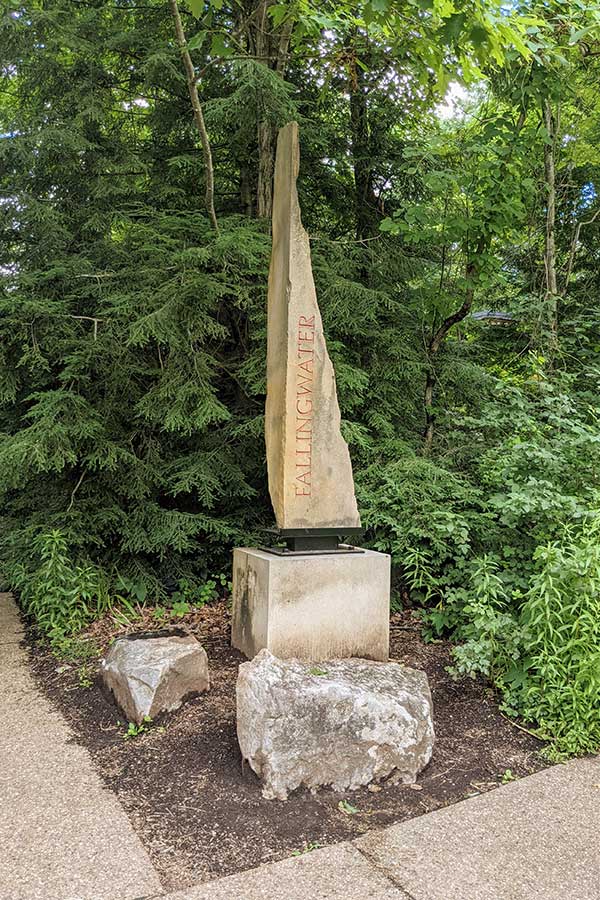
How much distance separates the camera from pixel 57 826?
7.51 ft

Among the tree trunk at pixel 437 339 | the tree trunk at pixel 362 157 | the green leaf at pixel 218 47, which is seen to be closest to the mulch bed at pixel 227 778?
the tree trunk at pixel 437 339

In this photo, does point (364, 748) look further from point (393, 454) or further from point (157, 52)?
point (157, 52)

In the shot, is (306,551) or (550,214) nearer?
(306,551)

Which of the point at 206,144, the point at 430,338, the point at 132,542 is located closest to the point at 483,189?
the point at 430,338

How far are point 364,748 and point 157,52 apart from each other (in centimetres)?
535

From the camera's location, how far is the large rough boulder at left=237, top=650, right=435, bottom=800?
Answer: 8.33 feet

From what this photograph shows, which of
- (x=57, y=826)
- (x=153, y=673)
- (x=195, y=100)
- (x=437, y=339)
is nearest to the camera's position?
(x=57, y=826)

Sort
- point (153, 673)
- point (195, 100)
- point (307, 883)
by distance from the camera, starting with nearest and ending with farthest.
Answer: point (307, 883) < point (153, 673) < point (195, 100)

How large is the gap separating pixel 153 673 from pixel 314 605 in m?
0.90

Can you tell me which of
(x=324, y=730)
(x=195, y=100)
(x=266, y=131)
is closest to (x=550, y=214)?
(x=266, y=131)

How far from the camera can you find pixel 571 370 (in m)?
6.34

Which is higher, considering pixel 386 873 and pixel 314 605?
pixel 314 605

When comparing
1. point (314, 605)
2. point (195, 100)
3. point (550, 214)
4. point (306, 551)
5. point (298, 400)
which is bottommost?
point (314, 605)

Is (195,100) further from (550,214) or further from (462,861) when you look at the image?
(462,861)
